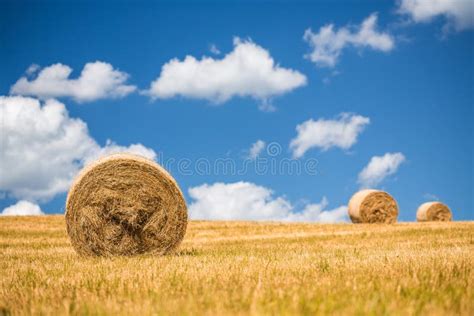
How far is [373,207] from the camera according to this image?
85.5 feet

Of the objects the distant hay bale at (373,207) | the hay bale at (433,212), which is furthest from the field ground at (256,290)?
the hay bale at (433,212)

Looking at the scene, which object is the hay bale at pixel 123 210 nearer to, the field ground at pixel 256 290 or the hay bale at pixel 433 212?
the field ground at pixel 256 290

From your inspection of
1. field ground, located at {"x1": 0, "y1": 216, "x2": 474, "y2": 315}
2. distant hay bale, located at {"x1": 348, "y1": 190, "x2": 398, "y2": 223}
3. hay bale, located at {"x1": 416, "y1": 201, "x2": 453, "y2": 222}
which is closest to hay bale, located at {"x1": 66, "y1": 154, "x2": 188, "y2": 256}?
field ground, located at {"x1": 0, "y1": 216, "x2": 474, "y2": 315}

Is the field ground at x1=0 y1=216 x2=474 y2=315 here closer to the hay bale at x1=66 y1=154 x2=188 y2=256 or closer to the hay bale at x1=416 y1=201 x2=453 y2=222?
the hay bale at x1=66 y1=154 x2=188 y2=256

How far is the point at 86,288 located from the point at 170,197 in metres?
6.28

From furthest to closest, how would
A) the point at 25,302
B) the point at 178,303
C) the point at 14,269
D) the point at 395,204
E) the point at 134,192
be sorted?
the point at 395,204, the point at 134,192, the point at 14,269, the point at 25,302, the point at 178,303

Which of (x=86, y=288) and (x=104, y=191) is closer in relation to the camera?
(x=86, y=288)

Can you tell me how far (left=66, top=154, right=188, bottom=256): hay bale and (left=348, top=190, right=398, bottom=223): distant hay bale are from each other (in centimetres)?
1608

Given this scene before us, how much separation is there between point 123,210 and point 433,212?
25.3 metres

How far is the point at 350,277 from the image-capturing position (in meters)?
5.51

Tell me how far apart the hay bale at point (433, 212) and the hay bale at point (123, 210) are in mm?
23819

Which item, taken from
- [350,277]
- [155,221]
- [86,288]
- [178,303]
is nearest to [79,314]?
[178,303]

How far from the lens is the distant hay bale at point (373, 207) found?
25844mm

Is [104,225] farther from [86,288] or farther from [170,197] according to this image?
[86,288]
